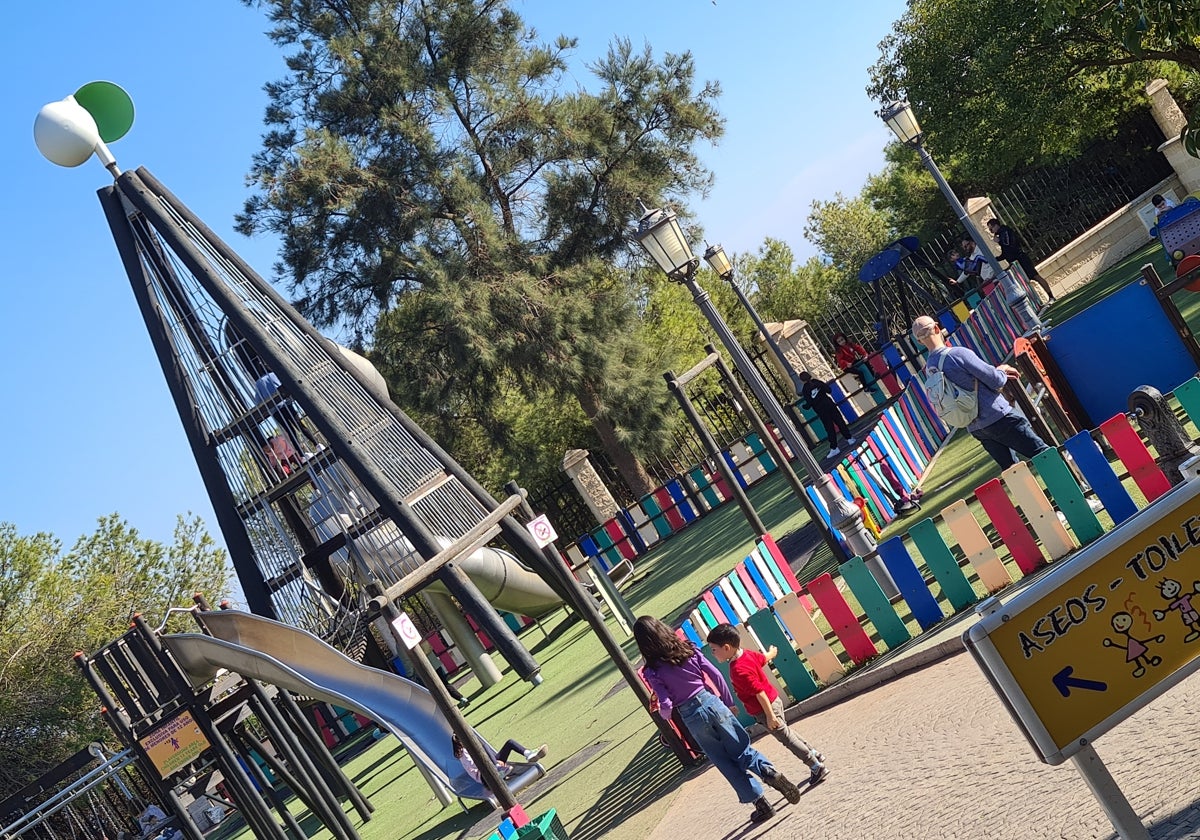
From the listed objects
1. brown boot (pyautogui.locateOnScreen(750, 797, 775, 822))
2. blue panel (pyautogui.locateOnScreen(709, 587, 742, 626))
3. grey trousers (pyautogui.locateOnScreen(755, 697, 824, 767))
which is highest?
blue panel (pyautogui.locateOnScreen(709, 587, 742, 626))

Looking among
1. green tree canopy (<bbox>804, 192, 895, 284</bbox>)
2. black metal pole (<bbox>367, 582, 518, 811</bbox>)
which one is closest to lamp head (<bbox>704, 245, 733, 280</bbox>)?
black metal pole (<bbox>367, 582, 518, 811</bbox>)

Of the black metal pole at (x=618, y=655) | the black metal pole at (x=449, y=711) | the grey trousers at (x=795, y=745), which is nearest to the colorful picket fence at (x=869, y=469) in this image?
the black metal pole at (x=618, y=655)

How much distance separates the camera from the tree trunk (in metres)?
31.9

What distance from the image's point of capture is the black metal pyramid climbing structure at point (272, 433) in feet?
42.1

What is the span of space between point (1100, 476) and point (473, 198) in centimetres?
2275

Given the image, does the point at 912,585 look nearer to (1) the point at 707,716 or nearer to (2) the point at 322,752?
(1) the point at 707,716

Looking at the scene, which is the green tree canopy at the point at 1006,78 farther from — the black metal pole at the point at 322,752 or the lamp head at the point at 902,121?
the black metal pole at the point at 322,752

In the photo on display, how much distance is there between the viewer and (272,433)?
43.8 feet

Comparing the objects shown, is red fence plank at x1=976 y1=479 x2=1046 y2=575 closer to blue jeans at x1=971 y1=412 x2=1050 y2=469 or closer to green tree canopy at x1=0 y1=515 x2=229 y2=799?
blue jeans at x1=971 y1=412 x2=1050 y2=469

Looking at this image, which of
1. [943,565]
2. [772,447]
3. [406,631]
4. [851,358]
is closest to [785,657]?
[943,565]

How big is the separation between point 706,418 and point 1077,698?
27.5 meters

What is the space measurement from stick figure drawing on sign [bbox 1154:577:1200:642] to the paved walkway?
88 cm

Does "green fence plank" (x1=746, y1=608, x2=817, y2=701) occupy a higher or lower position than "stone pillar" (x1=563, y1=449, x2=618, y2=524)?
lower

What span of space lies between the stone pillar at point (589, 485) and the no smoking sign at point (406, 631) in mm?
21365
